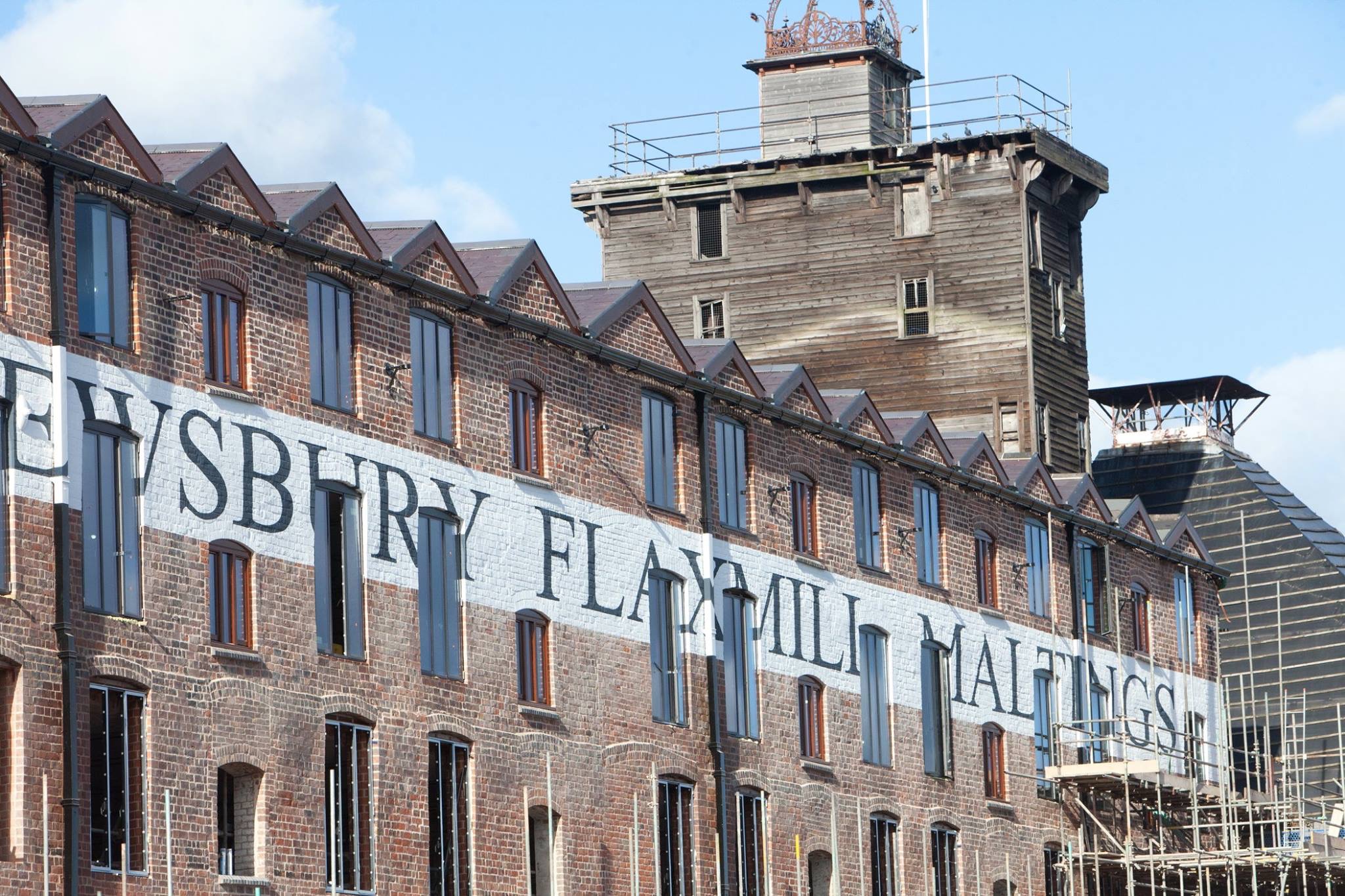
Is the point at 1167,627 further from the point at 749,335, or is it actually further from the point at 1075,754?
the point at 749,335

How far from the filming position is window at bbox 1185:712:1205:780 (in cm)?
5194

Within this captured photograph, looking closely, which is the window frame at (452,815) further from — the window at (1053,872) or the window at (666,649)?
the window at (1053,872)

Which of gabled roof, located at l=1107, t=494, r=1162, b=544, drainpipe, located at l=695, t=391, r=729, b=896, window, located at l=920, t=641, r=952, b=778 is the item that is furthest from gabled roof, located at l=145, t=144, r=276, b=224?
gabled roof, located at l=1107, t=494, r=1162, b=544

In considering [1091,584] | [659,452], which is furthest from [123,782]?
[1091,584]

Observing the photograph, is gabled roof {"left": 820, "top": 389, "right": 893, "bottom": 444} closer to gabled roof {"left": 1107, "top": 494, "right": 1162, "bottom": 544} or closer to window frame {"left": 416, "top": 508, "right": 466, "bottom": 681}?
gabled roof {"left": 1107, "top": 494, "right": 1162, "bottom": 544}

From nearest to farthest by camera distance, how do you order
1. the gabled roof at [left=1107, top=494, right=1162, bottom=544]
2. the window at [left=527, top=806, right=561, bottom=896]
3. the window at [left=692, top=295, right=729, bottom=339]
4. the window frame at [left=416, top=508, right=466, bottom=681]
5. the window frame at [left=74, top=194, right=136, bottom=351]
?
the window frame at [left=74, top=194, right=136, bottom=351] < the window frame at [left=416, top=508, right=466, bottom=681] < the window at [left=527, top=806, right=561, bottom=896] < the gabled roof at [left=1107, top=494, right=1162, bottom=544] < the window at [left=692, top=295, right=729, bottom=339]

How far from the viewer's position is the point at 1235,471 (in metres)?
67.8

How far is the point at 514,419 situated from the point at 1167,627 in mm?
24172

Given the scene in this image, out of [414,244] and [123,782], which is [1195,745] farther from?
[123,782]

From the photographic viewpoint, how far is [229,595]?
106 feet

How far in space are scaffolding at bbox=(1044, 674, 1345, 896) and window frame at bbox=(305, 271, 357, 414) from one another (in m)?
20.2

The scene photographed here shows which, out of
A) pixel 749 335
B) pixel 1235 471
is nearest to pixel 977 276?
pixel 749 335

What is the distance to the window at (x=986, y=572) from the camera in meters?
50.7

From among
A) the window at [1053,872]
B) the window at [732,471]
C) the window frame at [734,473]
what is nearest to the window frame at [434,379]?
the window frame at [734,473]
